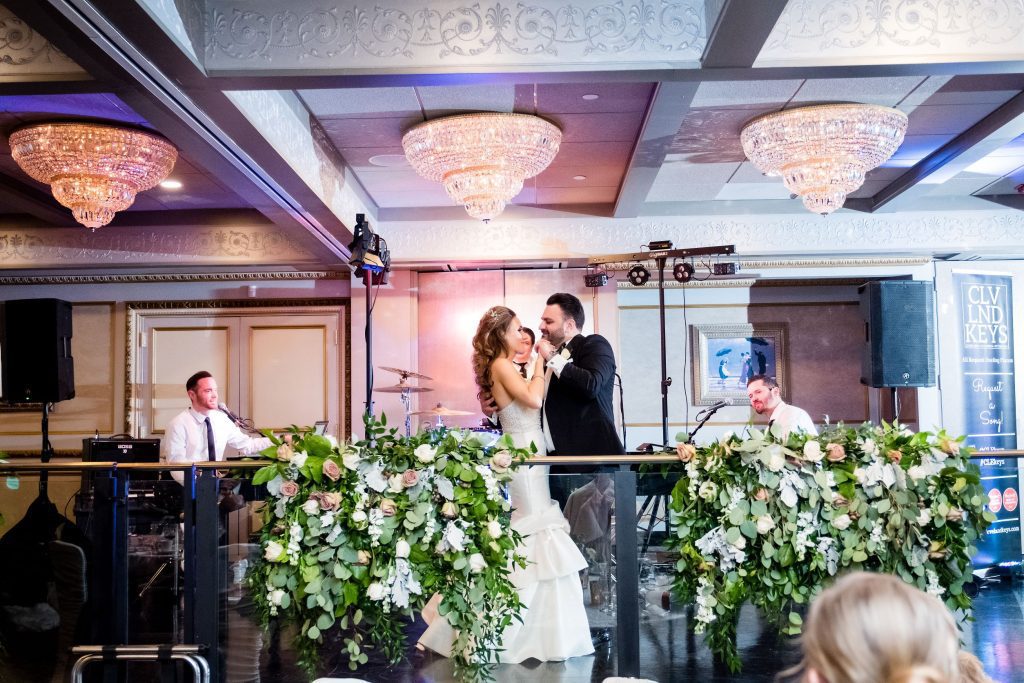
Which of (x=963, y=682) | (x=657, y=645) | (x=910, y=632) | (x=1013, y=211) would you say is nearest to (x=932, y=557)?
(x=657, y=645)

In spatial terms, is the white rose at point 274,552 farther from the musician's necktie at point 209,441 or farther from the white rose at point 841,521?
the musician's necktie at point 209,441

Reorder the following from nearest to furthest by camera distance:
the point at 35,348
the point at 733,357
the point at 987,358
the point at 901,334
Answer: the point at 35,348, the point at 901,334, the point at 987,358, the point at 733,357

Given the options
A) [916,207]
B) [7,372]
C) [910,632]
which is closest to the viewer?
[910,632]

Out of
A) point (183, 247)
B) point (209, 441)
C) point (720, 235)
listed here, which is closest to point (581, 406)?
point (209, 441)

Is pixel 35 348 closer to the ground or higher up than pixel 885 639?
higher up

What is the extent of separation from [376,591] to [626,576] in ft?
3.21

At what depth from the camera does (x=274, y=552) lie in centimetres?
307

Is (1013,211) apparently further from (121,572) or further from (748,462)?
(121,572)

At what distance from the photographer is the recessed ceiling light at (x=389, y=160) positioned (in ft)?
19.8

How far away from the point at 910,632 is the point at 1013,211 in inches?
297

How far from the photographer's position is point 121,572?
134 inches

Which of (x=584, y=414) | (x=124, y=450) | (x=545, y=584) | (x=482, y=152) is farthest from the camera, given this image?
(x=124, y=450)

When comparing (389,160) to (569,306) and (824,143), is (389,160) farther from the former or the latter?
(824,143)

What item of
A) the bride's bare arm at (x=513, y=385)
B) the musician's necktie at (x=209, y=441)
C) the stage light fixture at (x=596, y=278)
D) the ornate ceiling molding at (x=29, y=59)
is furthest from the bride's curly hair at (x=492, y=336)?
the stage light fixture at (x=596, y=278)
